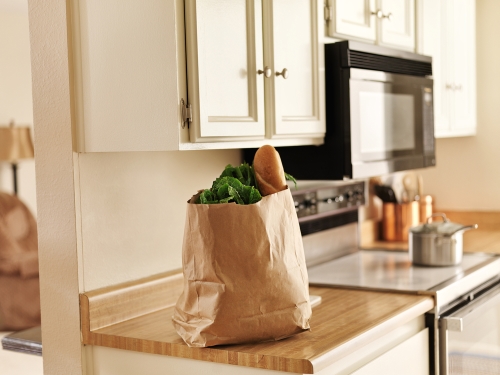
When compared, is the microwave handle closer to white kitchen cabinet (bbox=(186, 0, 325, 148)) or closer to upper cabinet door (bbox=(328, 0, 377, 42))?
white kitchen cabinet (bbox=(186, 0, 325, 148))

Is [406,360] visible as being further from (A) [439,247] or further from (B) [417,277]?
(A) [439,247]

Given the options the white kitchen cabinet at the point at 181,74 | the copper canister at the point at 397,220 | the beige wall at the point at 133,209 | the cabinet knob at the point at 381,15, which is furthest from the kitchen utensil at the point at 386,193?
the white kitchen cabinet at the point at 181,74

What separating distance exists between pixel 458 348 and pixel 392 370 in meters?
0.44

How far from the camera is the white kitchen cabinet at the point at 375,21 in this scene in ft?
7.20

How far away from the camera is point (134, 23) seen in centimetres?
170

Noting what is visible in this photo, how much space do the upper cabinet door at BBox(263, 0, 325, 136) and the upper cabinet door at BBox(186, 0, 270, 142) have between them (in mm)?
38

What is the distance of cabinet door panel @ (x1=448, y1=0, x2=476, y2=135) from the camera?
3.16m

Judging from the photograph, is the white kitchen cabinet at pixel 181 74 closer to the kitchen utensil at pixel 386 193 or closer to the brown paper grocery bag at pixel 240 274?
the brown paper grocery bag at pixel 240 274

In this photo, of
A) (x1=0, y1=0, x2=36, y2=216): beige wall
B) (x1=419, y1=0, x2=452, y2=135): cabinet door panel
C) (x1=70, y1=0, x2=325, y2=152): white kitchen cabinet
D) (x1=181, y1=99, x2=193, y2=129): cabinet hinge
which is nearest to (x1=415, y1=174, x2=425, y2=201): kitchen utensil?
(x1=419, y1=0, x2=452, y2=135): cabinet door panel

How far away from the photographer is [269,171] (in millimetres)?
1696

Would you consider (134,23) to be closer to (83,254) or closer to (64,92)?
(64,92)

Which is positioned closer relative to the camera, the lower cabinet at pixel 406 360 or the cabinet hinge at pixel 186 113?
the cabinet hinge at pixel 186 113

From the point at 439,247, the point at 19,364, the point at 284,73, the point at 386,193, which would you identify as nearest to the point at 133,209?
the point at 284,73

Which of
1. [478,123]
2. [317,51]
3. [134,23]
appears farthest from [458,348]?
[478,123]
